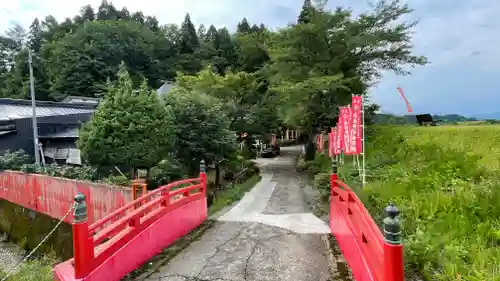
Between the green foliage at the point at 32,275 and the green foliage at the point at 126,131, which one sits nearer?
the green foliage at the point at 32,275

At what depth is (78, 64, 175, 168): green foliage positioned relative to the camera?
36.4ft

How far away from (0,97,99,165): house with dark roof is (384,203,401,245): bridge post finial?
18896 millimetres

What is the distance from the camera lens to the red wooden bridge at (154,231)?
331 centimetres

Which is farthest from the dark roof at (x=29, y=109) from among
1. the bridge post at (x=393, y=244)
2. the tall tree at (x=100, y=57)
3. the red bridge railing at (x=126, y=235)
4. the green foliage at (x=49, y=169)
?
the bridge post at (x=393, y=244)

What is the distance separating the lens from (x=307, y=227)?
7.89m

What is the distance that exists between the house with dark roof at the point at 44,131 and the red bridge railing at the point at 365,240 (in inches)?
650

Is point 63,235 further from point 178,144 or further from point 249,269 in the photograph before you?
point 249,269

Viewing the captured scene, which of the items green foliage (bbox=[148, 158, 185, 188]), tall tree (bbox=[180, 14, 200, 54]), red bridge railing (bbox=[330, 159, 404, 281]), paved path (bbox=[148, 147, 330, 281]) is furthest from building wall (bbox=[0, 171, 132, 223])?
tall tree (bbox=[180, 14, 200, 54])

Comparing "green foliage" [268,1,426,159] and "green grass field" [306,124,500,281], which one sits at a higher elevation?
"green foliage" [268,1,426,159]

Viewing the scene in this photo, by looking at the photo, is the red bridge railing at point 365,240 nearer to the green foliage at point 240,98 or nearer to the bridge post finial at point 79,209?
the bridge post finial at point 79,209

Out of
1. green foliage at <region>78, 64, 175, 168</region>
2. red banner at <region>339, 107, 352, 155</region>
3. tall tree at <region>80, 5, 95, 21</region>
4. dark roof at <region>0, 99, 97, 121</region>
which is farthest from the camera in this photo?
tall tree at <region>80, 5, 95, 21</region>

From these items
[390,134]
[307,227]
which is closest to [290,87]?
[390,134]

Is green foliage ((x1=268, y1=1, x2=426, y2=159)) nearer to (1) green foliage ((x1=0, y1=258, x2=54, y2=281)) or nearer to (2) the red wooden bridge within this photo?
(2) the red wooden bridge

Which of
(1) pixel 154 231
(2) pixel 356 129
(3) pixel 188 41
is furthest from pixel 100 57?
(1) pixel 154 231
